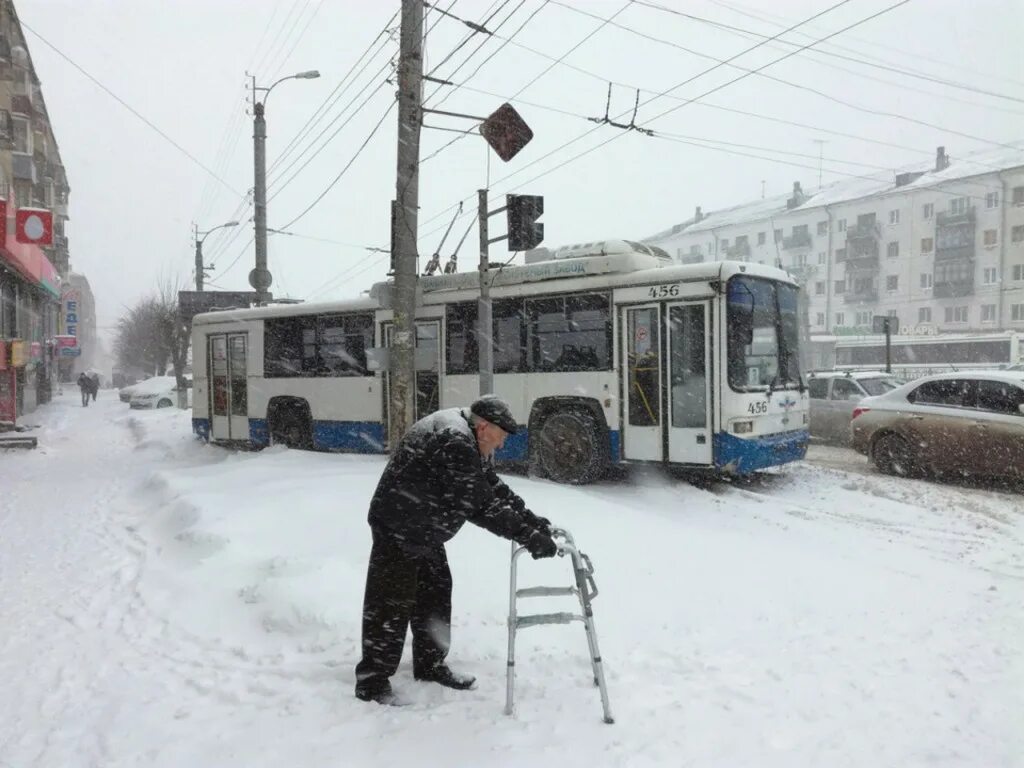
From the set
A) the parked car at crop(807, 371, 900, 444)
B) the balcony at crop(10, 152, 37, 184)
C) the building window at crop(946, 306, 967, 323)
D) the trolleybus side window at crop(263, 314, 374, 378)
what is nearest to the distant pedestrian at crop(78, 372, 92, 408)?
the balcony at crop(10, 152, 37, 184)

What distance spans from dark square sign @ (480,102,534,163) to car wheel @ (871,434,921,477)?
6.54 m

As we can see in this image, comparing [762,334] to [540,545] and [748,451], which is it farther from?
[540,545]

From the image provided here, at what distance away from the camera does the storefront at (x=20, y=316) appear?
73.7 ft

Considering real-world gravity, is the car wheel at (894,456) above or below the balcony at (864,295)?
below

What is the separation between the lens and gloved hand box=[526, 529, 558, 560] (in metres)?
3.85

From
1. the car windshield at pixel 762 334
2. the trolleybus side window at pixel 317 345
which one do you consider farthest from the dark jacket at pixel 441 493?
the trolleybus side window at pixel 317 345

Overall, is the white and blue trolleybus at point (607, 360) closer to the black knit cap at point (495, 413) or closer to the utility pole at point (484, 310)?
the utility pole at point (484, 310)

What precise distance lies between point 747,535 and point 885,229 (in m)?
59.5

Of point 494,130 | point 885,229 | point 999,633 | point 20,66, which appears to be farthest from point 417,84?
point 885,229

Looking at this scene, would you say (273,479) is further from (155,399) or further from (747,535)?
(155,399)

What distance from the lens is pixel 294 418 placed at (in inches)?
564

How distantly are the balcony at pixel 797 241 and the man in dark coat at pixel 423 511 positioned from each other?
6588cm

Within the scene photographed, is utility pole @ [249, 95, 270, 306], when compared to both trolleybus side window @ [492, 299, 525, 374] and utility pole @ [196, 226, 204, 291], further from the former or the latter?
utility pole @ [196, 226, 204, 291]

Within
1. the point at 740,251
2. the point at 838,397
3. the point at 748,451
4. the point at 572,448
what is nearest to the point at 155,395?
the point at 838,397
